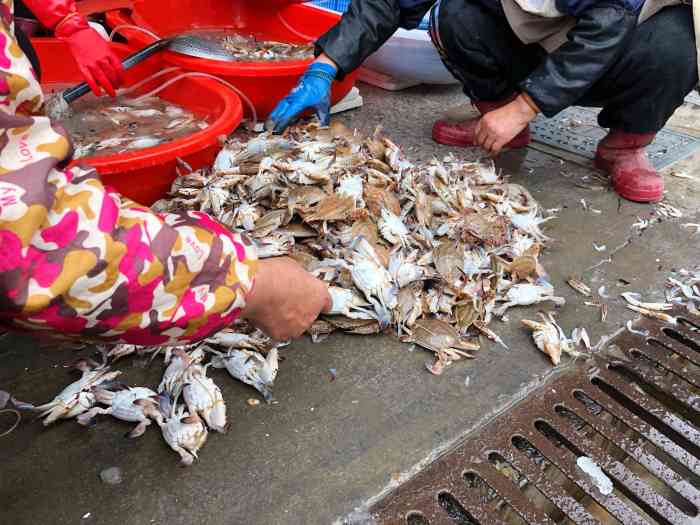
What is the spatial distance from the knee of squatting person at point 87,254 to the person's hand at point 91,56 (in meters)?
1.29

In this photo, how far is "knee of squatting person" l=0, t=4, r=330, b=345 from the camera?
2.60 ft

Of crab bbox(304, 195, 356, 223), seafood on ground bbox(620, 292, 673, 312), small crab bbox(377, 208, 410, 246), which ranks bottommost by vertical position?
seafood on ground bbox(620, 292, 673, 312)

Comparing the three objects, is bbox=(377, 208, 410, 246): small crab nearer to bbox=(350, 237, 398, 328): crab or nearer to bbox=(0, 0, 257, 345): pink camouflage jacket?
bbox=(350, 237, 398, 328): crab

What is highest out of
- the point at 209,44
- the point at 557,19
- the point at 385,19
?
the point at 557,19

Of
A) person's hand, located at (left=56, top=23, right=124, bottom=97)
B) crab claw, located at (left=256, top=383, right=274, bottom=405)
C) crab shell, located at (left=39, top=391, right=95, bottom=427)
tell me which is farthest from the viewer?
person's hand, located at (left=56, top=23, right=124, bottom=97)

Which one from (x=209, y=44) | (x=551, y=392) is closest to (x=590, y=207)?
(x=551, y=392)

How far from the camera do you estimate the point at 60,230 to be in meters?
0.82

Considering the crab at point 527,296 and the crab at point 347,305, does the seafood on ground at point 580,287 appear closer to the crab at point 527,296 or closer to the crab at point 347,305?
the crab at point 527,296

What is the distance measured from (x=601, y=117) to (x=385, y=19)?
1.15m

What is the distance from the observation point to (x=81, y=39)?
210 centimetres

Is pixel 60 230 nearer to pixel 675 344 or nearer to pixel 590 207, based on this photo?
pixel 675 344

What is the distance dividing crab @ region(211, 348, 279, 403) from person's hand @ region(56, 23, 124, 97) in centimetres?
134

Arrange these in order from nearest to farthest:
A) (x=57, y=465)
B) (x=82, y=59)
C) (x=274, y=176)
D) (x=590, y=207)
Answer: (x=57, y=465) < (x=274, y=176) < (x=82, y=59) < (x=590, y=207)

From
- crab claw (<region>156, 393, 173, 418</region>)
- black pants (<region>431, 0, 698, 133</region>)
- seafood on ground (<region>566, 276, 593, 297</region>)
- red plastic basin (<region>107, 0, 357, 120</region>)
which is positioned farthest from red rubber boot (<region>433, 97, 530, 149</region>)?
crab claw (<region>156, 393, 173, 418</region>)
